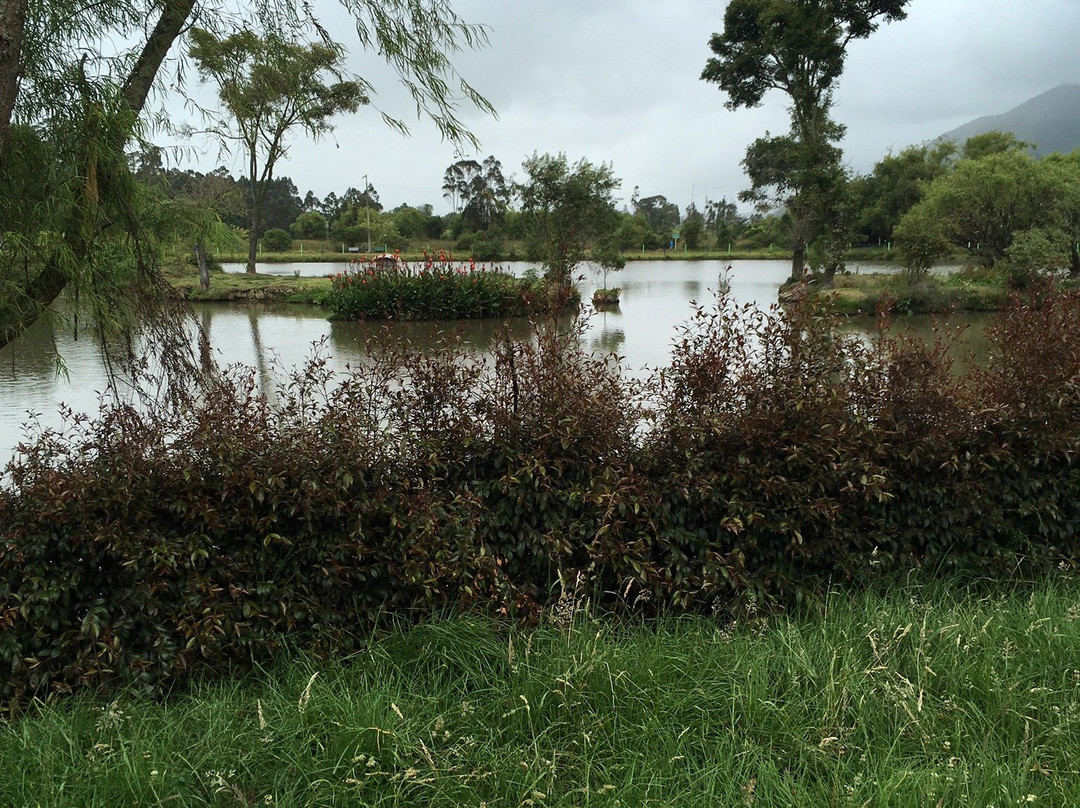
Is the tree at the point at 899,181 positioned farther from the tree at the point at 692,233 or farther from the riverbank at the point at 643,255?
the tree at the point at 692,233

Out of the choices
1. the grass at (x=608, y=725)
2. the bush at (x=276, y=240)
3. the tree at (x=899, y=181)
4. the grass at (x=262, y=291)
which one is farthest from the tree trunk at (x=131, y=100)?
the bush at (x=276, y=240)

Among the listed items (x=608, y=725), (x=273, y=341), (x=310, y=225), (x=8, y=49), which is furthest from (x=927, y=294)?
(x=310, y=225)

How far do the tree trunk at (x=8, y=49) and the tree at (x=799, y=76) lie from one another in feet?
66.1

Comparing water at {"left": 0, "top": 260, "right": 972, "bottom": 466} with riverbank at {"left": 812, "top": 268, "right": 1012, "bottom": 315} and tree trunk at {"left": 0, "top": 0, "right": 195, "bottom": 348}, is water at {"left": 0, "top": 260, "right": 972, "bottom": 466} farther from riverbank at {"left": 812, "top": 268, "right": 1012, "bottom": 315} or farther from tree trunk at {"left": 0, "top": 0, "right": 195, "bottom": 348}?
riverbank at {"left": 812, "top": 268, "right": 1012, "bottom": 315}

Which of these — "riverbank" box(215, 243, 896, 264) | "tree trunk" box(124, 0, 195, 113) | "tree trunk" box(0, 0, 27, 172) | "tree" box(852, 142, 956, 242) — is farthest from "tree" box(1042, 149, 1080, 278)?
"tree trunk" box(0, 0, 27, 172)

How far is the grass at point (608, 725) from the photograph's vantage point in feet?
5.50

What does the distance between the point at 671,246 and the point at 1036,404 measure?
5849 cm

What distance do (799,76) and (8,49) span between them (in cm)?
2213

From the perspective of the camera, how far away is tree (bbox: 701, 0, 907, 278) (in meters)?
19.8

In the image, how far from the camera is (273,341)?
1219 cm

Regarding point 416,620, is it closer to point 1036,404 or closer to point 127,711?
point 127,711

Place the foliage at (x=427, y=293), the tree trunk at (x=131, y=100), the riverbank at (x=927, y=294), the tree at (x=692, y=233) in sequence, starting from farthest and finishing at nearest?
the tree at (x=692, y=233) → the riverbank at (x=927, y=294) → the foliage at (x=427, y=293) → the tree trunk at (x=131, y=100)

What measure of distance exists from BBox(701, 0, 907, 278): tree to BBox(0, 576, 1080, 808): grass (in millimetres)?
19718

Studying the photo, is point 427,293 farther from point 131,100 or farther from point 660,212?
point 660,212
